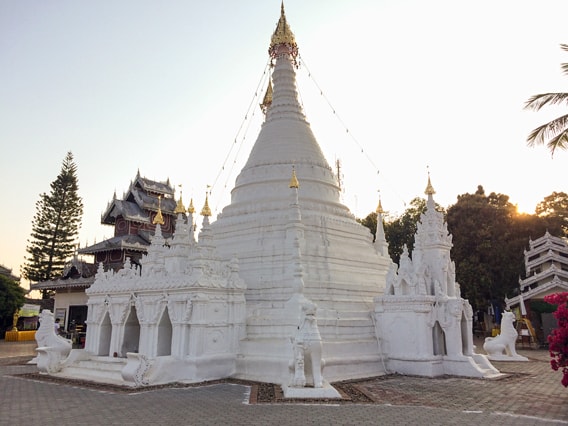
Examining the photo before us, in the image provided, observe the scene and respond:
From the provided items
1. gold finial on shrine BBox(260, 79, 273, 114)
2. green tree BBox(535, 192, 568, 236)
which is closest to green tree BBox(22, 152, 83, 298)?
gold finial on shrine BBox(260, 79, 273, 114)

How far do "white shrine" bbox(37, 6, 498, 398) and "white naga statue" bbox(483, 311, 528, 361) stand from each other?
18.0ft

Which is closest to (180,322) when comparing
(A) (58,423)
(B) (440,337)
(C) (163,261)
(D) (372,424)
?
(C) (163,261)

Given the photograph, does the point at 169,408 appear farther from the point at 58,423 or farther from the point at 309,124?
the point at 309,124

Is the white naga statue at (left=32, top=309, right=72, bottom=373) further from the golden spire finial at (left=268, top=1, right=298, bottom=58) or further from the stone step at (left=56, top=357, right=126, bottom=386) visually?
the golden spire finial at (left=268, top=1, right=298, bottom=58)

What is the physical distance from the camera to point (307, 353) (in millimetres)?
14688

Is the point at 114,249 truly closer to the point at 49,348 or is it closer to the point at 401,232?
the point at 49,348

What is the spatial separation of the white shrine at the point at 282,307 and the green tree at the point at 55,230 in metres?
42.5

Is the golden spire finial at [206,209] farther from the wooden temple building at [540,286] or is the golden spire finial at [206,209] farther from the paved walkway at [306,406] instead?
the wooden temple building at [540,286]

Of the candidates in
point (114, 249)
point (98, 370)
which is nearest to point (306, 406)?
point (98, 370)

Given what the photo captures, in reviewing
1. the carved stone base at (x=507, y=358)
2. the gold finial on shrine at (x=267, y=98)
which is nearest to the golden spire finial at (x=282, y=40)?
the gold finial on shrine at (x=267, y=98)

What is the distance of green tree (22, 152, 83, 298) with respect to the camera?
193 ft

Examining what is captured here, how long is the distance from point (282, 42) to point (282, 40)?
14 centimetres

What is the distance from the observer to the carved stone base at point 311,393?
13406 mm

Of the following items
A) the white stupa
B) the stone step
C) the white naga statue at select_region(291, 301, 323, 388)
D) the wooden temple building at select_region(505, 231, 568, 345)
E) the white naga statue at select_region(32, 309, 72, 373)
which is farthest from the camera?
the wooden temple building at select_region(505, 231, 568, 345)
